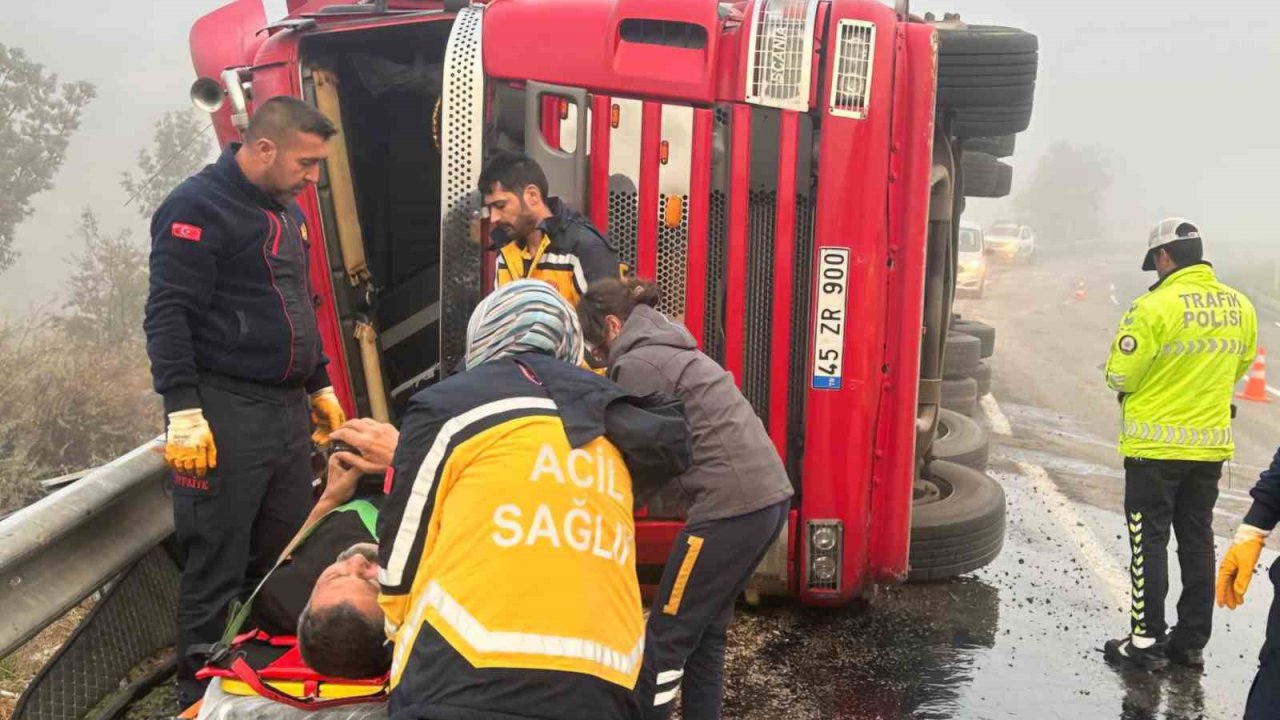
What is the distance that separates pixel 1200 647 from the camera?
166 inches

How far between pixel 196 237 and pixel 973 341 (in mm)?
6633

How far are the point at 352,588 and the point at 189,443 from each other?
1.09 metres

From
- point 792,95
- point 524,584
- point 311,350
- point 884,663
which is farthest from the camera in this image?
point 884,663

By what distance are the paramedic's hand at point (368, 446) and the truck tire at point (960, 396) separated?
5843 millimetres

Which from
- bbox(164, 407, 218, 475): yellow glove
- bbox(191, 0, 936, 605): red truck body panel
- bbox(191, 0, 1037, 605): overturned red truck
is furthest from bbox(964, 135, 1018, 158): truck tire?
bbox(164, 407, 218, 475): yellow glove

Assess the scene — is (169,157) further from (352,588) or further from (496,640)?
(496,640)

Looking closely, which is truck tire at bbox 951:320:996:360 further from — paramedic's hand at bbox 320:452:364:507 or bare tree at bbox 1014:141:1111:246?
bare tree at bbox 1014:141:1111:246

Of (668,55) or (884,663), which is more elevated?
(668,55)

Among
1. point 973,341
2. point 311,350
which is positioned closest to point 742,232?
point 311,350

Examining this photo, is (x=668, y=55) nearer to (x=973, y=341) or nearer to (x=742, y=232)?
(x=742, y=232)

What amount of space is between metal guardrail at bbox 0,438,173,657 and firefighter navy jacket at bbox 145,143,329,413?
0.33 metres

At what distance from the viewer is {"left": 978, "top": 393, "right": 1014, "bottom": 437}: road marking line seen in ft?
30.2

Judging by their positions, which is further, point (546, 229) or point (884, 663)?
point (884, 663)

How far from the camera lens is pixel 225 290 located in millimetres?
3295
